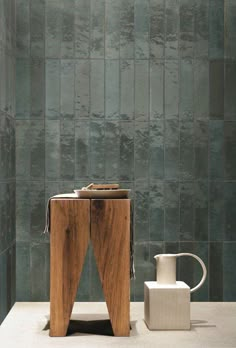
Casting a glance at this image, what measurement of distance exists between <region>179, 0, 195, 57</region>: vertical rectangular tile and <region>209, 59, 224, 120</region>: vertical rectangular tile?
0.21 m

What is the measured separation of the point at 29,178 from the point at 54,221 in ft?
3.70

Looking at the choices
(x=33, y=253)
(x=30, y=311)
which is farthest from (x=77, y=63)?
(x=30, y=311)

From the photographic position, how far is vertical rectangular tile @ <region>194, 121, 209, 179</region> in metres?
4.80

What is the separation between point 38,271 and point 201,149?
153cm

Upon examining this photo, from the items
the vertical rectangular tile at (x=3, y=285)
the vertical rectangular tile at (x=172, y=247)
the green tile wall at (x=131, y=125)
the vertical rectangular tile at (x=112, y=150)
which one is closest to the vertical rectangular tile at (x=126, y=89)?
the green tile wall at (x=131, y=125)

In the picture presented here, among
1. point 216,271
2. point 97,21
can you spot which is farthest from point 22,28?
point 216,271

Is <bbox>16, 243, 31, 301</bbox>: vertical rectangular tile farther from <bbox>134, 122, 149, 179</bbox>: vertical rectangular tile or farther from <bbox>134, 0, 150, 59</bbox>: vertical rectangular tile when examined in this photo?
<bbox>134, 0, 150, 59</bbox>: vertical rectangular tile

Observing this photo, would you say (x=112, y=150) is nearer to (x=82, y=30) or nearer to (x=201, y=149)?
(x=201, y=149)

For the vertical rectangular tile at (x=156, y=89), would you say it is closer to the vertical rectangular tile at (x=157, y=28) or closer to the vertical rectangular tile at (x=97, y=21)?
the vertical rectangular tile at (x=157, y=28)

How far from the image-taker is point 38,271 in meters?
4.80

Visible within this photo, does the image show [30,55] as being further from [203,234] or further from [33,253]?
[203,234]

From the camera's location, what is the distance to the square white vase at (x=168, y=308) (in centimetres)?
388

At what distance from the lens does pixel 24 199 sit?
4797 mm

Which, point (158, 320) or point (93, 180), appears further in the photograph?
point (93, 180)
